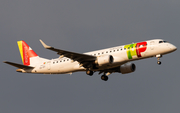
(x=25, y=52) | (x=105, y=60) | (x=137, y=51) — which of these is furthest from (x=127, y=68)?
(x=25, y=52)

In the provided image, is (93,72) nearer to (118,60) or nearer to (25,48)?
(118,60)

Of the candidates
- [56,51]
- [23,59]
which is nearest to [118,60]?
[56,51]

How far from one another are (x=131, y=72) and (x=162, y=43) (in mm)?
7668

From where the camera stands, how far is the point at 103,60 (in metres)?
43.0

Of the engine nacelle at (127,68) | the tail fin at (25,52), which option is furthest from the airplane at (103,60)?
the tail fin at (25,52)

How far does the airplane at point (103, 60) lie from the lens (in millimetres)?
42656

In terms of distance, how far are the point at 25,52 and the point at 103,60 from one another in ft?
53.3

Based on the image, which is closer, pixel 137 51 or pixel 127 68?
pixel 137 51

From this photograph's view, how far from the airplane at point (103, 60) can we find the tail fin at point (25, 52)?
178cm

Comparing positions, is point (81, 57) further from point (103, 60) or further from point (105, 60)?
point (105, 60)

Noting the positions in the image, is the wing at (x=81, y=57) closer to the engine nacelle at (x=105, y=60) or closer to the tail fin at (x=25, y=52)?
the engine nacelle at (x=105, y=60)

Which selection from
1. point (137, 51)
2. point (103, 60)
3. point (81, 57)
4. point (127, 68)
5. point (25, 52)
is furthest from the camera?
point (25, 52)

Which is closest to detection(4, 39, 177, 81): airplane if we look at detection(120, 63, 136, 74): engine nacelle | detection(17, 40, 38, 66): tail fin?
detection(120, 63, 136, 74): engine nacelle

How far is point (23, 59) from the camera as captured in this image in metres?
52.7
